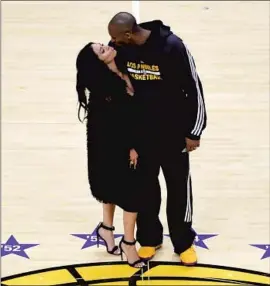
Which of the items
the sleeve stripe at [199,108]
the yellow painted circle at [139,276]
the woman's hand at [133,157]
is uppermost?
the sleeve stripe at [199,108]

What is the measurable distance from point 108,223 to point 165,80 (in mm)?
1158

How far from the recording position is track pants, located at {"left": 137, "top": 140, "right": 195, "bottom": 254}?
4.56 meters

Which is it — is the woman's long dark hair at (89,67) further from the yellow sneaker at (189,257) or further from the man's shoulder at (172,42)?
the yellow sneaker at (189,257)

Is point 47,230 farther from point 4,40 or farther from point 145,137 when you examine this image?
point 4,40

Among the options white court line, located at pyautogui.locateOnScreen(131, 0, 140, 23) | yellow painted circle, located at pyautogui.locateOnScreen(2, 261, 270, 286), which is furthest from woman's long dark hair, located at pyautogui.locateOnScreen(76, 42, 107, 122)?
white court line, located at pyautogui.locateOnScreen(131, 0, 140, 23)

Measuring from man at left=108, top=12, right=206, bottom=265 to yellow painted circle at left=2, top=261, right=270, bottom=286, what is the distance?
125 mm

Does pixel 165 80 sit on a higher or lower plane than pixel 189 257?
higher

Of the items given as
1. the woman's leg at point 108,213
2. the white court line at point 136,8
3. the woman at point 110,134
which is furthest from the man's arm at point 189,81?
the white court line at point 136,8

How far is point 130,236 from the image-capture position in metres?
4.79

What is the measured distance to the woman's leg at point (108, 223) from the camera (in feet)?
16.2

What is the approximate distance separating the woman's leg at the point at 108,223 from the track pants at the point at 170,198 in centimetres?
19

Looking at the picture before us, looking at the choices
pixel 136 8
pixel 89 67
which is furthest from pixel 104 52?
pixel 136 8

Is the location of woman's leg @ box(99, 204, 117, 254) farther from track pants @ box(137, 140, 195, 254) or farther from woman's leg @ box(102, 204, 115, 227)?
track pants @ box(137, 140, 195, 254)

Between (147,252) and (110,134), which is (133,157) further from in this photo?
(147,252)
